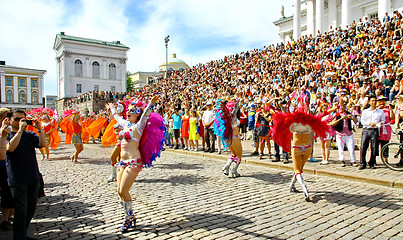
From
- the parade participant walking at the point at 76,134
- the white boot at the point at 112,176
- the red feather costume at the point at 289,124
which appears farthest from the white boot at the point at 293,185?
the parade participant walking at the point at 76,134

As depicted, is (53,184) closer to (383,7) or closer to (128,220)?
(128,220)

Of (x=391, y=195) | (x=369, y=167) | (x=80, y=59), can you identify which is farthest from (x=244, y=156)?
(x=80, y=59)

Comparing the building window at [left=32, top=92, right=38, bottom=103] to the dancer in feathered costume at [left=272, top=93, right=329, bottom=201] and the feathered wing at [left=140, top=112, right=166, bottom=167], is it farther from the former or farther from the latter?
the dancer in feathered costume at [left=272, top=93, right=329, bottom=201]

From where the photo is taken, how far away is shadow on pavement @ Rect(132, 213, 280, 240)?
425 centimetres

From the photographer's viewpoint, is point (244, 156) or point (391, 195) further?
point (244, 156)

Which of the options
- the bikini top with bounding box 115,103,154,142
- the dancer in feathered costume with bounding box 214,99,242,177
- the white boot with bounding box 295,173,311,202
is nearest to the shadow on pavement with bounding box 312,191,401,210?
the white boot with bounding box 295,173,311,202

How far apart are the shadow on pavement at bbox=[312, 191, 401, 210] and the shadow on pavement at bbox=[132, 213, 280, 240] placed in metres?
1.96

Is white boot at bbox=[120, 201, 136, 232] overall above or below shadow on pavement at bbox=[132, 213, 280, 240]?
above

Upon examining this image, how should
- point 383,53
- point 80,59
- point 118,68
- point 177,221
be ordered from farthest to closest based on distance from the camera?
point 118,68
point 80,59
point 383,53
point 177,221

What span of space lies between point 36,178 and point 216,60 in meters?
27.1

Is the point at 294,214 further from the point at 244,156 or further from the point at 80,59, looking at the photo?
the point at 80,59

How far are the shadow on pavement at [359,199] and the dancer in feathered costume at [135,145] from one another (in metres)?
3.35

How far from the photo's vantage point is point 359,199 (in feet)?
18.3

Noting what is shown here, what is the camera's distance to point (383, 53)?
14.1 meters
